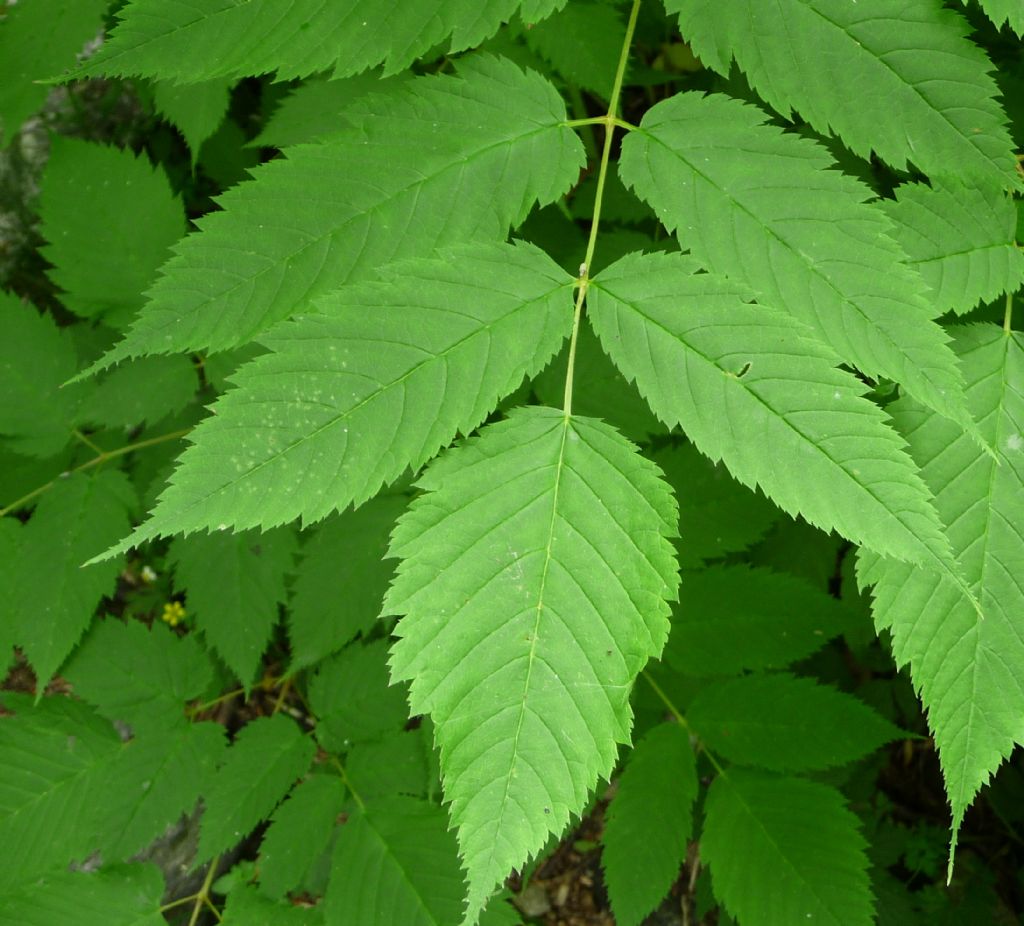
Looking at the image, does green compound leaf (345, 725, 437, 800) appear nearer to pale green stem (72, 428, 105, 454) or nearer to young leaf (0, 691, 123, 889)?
young leaf (0, 691, 123, 889)

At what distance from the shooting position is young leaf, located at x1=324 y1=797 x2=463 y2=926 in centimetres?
204

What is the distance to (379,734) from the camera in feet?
7.70

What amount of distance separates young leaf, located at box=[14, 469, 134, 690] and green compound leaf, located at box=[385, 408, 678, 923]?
4.26 ft

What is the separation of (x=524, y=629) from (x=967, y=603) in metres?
0.75

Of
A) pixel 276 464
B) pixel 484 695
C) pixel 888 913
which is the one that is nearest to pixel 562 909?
pixel 888 913

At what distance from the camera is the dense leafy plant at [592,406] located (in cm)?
121

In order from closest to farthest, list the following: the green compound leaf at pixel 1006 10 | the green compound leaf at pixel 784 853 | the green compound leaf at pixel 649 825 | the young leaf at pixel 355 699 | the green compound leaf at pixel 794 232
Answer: the green compound leaf at pixel 794 232 → the green compound leaf at pixel 1006 10 → the green compound leaf at pixel 784 853 → the green compound leaf at pixel 649 825 → the young leaf at pixel 355 699

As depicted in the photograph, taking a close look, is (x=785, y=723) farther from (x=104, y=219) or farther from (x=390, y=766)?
(x=104, y=219)

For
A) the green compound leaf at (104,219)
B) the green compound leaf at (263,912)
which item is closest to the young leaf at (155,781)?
the green compound leaf at (263,912)

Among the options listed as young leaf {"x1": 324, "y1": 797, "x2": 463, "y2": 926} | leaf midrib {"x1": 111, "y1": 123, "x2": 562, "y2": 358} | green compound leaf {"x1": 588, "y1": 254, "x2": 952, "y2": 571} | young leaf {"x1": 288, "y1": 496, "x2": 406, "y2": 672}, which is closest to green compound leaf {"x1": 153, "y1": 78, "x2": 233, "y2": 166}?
leaf midrib {"x1": 111, "y1": 123, "x2": 562, "y2": 358}

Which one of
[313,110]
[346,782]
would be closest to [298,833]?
[346,782]

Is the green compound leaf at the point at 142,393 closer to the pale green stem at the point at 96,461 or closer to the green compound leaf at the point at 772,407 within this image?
the pale green stem at the point at 96,461

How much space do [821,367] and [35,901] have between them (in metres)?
2.35

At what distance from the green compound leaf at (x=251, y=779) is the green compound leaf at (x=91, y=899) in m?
0.20
